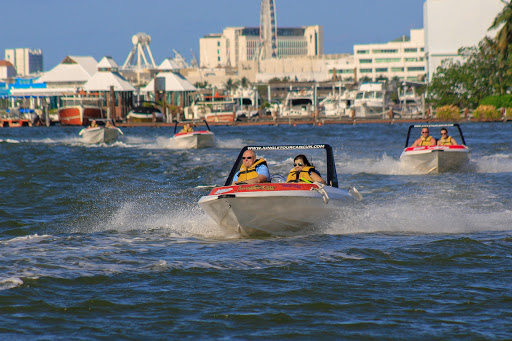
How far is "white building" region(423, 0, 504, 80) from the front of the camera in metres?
110

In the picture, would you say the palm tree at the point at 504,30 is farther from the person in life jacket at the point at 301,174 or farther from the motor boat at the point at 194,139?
the person in life jacket at the point at 301,174

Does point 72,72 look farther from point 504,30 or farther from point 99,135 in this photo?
point 99,135

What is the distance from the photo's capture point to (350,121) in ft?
270

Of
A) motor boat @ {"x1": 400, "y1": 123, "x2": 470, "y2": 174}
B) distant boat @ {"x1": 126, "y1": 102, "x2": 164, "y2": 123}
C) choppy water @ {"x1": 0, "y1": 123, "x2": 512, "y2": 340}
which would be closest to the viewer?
choppy water @ {"x1": 0, "y1": 123, "x2": 512, "y2": 340}

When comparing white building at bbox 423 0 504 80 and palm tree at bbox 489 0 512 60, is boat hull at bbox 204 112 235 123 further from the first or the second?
white building at bbox 423 0 504 80

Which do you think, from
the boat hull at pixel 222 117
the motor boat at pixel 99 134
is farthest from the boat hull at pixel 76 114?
the motor boat at pixel 99 134

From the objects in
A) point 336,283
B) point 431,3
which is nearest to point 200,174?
point 336,283

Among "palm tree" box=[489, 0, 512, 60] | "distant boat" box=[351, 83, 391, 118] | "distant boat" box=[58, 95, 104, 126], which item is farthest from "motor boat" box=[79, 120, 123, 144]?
"distant boat" box=[351, 83, 391, 118]

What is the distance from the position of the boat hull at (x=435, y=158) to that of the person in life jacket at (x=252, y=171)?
11.5 m

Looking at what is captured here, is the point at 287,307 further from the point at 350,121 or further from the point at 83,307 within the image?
the point at 350,121

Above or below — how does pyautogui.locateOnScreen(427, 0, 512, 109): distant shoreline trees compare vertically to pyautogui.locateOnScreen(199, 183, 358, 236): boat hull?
above

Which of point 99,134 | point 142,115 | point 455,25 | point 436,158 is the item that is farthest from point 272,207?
point 455,25

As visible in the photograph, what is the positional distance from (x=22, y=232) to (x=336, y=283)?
690cm

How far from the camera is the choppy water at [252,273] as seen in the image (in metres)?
7.41
